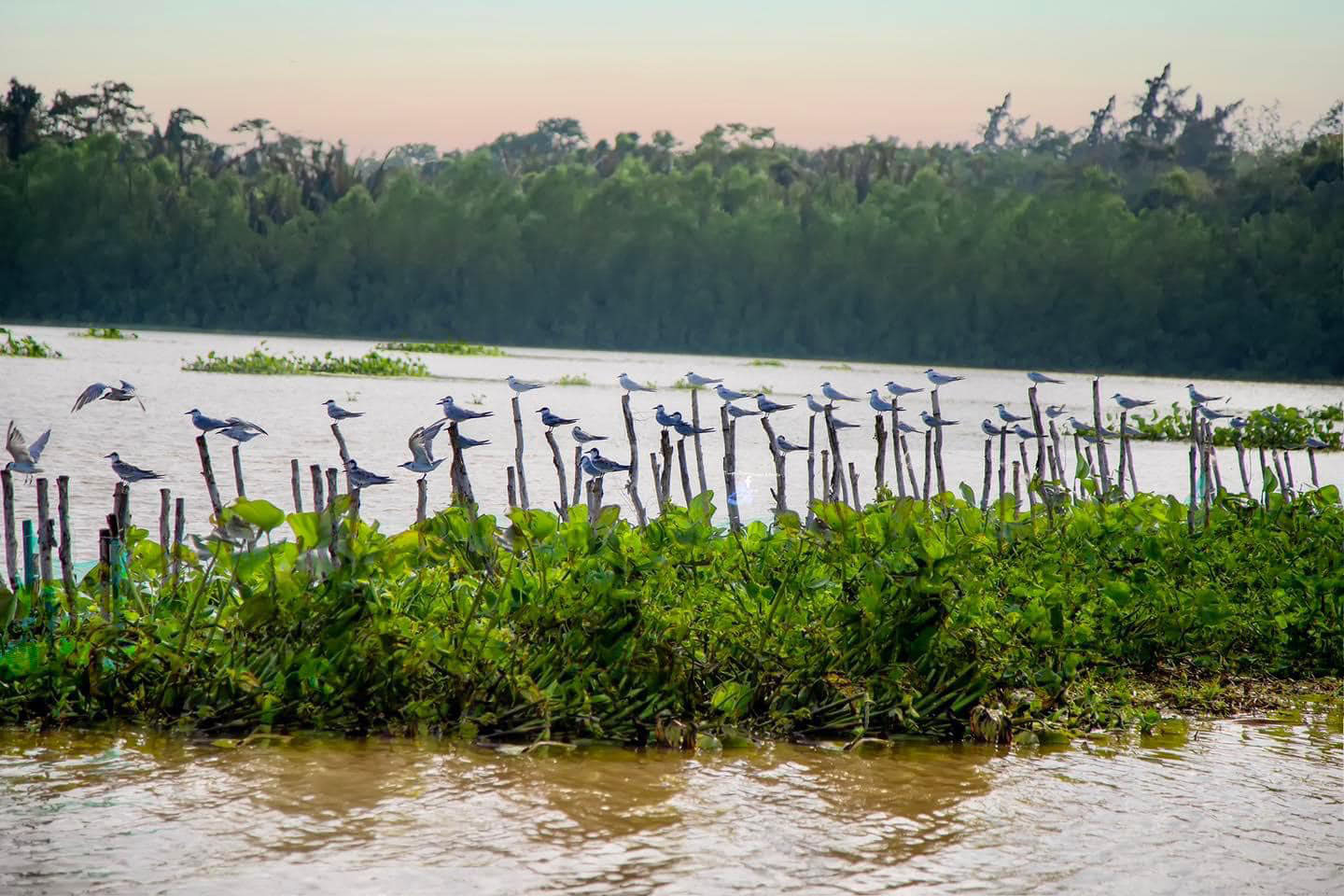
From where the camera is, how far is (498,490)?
46.2ft

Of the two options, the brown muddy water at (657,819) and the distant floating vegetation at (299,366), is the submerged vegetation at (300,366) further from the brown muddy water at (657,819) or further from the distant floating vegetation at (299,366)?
the brown muddy water at (657,819)

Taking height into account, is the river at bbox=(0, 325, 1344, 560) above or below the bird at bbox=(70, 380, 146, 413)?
below

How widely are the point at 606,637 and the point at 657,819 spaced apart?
1.13 metres

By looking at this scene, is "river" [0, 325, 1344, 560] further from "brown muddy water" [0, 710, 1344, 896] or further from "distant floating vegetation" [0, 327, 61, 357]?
"brown muddy water" [0, 710, 1344, 896]

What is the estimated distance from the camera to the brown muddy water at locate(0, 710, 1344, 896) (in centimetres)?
424

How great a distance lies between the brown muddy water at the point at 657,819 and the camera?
424cm

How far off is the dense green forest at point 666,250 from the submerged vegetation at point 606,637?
55.1 metres

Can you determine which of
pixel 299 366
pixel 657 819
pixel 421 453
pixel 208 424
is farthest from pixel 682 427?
pixel 299 366

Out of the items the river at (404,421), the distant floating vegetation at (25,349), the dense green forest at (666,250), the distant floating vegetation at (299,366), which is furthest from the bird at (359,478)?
the dense green forest at (666,250)

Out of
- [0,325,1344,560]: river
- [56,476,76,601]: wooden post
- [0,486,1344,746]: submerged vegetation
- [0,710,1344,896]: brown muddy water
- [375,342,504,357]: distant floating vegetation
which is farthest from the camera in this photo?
[375,342,504,357]: distant floating vegetation

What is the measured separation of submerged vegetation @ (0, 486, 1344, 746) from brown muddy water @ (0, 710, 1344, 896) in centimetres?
18

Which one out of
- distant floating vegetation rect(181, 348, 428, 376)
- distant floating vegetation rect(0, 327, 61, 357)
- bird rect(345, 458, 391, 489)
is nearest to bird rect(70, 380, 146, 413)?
Result: bird rect(345, 458, 391, 489)

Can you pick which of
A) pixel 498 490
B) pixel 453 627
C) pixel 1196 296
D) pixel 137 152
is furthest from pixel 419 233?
pixel 453 627

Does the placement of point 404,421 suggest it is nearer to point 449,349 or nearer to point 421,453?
point 421,453
